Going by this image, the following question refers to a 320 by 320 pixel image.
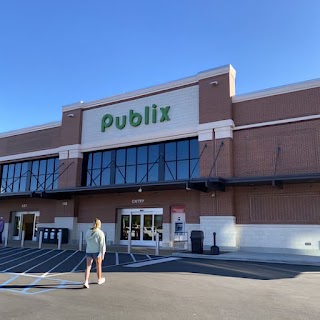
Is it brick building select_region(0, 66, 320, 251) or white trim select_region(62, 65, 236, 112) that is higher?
white trim select_region(62, 65, 236, 112)

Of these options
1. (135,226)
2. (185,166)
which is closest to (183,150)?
(185,166)

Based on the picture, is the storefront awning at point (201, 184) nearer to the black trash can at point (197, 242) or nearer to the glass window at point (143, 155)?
the glass window at point (143, 155)

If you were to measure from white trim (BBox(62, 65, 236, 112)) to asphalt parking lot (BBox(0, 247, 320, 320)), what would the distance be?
12.6 metres

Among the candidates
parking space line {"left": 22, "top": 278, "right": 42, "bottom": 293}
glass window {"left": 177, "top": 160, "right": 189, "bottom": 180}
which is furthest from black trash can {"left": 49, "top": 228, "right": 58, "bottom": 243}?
parking space line {"left": 22, "top": 278, "right": 42, "bottom": 293}

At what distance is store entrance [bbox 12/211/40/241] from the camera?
2906 cm

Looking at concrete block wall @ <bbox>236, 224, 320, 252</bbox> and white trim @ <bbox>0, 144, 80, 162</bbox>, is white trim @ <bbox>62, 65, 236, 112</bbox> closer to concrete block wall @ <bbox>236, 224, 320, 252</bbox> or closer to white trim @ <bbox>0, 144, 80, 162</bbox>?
white trim @ <bbox>0, 144, 80, 162</bbox>

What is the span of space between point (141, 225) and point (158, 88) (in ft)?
29.9

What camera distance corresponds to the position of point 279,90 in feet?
64.8

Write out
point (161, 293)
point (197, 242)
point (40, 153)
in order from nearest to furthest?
point (161, 293)
point (197, 242)
point (40, 153)

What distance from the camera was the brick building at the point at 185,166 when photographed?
61.2 feet

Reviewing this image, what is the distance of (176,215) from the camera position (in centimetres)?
2238

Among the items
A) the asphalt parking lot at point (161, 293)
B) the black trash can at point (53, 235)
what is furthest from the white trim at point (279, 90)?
the black trash can at point (53, 235)

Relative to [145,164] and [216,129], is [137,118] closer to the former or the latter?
[145,164]

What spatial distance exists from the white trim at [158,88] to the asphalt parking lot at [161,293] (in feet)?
41.4
